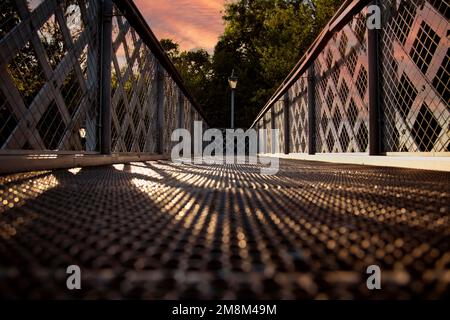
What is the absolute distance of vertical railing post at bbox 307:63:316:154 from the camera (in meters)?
4.91

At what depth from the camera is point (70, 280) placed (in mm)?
301

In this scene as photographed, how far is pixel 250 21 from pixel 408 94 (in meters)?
19.1

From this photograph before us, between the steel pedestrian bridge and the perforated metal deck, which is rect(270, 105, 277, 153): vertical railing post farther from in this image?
the perforated metal deck

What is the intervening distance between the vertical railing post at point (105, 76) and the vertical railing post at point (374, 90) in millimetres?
2069

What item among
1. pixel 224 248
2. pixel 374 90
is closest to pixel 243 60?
pixel 374 90

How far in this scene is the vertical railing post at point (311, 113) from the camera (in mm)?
4910

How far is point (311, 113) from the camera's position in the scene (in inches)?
197

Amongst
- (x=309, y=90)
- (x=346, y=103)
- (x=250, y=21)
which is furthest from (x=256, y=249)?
(x=250, y=21)

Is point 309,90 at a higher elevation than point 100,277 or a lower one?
higher

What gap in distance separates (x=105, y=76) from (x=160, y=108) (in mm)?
2097

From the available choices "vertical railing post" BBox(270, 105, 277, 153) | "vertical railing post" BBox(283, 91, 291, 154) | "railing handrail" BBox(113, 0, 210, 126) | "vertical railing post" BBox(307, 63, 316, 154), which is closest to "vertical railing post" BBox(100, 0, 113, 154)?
"railing handrail" BBox(113, 0, 210, 126)

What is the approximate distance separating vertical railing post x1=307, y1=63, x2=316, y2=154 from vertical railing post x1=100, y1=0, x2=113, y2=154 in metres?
3.09

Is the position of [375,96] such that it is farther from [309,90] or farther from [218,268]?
[218,268]
